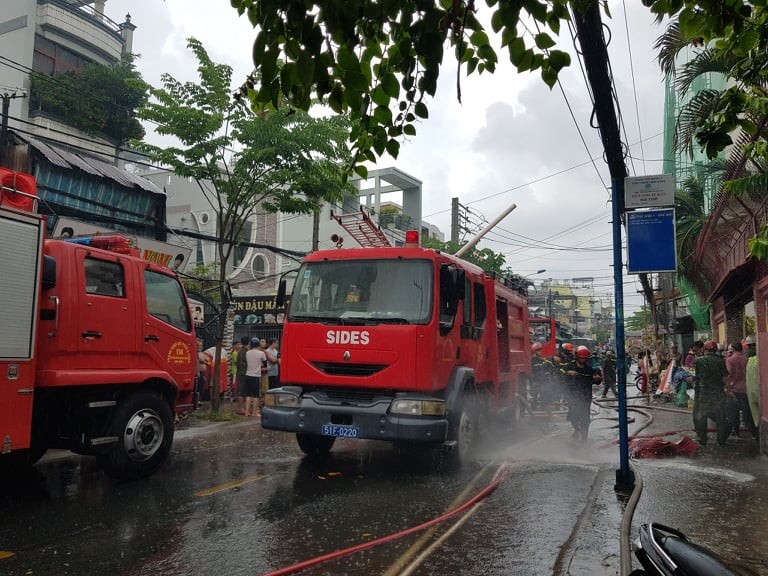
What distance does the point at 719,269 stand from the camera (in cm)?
1352

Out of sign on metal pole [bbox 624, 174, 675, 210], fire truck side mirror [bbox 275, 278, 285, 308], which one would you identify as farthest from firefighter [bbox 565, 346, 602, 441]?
fire truck side mirror [bbox 275, 278, 285, 308]

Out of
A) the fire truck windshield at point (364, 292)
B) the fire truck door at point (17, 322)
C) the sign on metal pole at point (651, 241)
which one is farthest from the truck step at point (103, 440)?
the sign on metal pole at point (651, 241)

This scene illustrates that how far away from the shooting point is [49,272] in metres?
5.87

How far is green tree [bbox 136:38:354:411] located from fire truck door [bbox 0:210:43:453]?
5.57 metres

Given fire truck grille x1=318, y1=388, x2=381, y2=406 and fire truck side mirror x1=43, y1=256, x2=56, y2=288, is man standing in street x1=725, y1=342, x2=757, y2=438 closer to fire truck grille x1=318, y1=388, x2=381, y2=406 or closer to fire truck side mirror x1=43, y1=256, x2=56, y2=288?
fire truck grille x1=318, y1=388, x2=381, y2=406

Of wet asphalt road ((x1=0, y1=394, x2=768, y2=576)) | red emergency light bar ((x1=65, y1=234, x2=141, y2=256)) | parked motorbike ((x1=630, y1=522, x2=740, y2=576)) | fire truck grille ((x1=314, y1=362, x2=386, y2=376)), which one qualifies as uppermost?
red emergency light bar ((x1=65, y1=234, x2=141, y2=256))

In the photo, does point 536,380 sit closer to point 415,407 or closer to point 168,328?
point 415,407

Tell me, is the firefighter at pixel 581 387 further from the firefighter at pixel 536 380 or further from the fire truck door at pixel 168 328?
the fire truck door at pixel 168 328

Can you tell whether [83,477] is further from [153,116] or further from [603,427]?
[603,427]

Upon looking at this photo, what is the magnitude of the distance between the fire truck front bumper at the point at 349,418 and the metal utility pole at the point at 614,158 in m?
1.93

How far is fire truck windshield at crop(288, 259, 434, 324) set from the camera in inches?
276

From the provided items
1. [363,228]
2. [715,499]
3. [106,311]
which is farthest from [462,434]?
[106,311]

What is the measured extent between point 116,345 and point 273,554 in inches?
133

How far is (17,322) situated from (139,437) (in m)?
2.03
